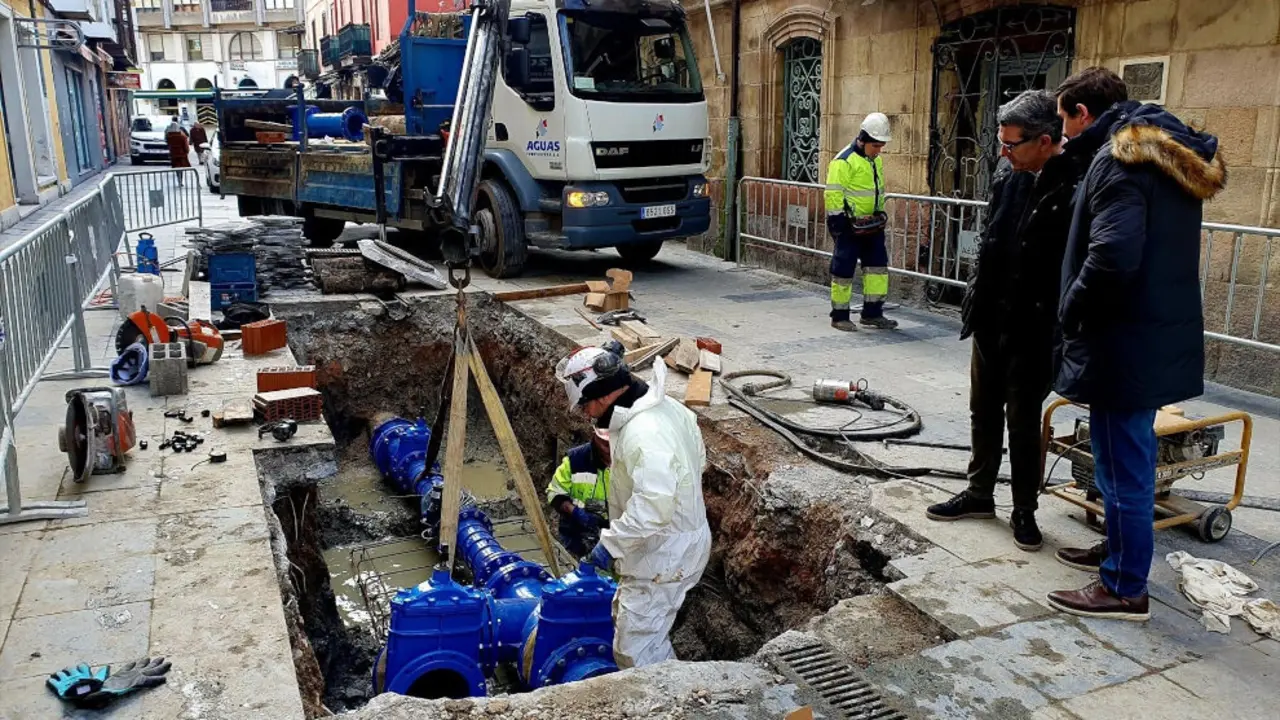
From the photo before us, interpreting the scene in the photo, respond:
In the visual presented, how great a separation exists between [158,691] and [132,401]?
389 centimetres

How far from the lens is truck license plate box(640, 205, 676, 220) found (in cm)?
1094

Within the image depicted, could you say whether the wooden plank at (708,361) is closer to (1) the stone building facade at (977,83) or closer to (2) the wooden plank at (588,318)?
(2) the wooden plank at (588,318)

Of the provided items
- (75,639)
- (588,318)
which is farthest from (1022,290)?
(588,318)

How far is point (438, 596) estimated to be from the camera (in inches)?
173

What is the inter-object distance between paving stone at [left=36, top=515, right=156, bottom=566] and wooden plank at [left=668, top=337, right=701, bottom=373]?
3850 millimetres

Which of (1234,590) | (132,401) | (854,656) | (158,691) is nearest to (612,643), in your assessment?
(854,656)

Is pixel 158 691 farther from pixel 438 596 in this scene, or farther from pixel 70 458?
pixel 70 458

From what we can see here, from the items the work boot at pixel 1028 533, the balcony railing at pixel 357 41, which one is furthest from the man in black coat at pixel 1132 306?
the balcony railing at pixel 357 41

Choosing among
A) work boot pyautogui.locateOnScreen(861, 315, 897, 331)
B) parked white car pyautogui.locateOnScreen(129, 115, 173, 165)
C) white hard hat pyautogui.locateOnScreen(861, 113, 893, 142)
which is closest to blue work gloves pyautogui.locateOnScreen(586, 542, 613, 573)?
white hard hat pyautogui.locateOnScreen(861, 113, 893, 142)

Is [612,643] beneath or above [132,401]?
beneath

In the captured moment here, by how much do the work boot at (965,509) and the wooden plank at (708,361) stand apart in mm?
2771

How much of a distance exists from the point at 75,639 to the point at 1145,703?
388cm

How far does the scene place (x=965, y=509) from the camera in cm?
468

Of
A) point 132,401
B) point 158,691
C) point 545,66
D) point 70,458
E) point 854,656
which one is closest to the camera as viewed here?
point 158,691
